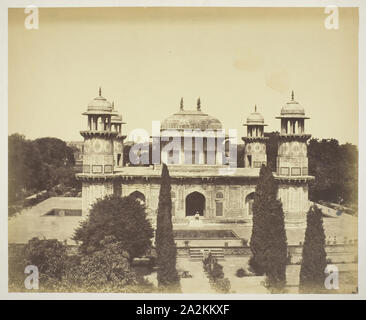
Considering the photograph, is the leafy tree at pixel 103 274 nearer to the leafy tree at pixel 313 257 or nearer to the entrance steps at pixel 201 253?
the entrance steps at pixel 201 253

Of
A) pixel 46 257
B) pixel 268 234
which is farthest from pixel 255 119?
pixel 46 257

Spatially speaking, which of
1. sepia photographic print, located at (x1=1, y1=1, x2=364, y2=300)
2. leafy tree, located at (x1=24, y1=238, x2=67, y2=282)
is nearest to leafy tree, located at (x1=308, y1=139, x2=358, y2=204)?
sepia photographic print, located at (x1=1, y1=1, x2=364, y2=300)

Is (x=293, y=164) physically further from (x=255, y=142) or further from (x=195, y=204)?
(x=195, y=204)

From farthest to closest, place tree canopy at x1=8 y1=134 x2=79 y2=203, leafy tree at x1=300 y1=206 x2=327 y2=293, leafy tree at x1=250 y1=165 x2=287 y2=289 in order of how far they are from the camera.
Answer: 1. tree canopy at x1=8 y1=134 x2=79 y2=203
2. leafy tree at x1=250 y1=165 x2=287 y2=289
3. leafy tree at x1=300 y1=206 x2=327 y2=293

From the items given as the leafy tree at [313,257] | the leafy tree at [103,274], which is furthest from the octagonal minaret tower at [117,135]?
the leafy tree at [313,257]

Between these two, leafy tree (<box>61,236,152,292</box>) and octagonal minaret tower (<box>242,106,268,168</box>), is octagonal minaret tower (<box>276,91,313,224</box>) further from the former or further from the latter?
leafy tree (<box>61,236,152,292</box>)
